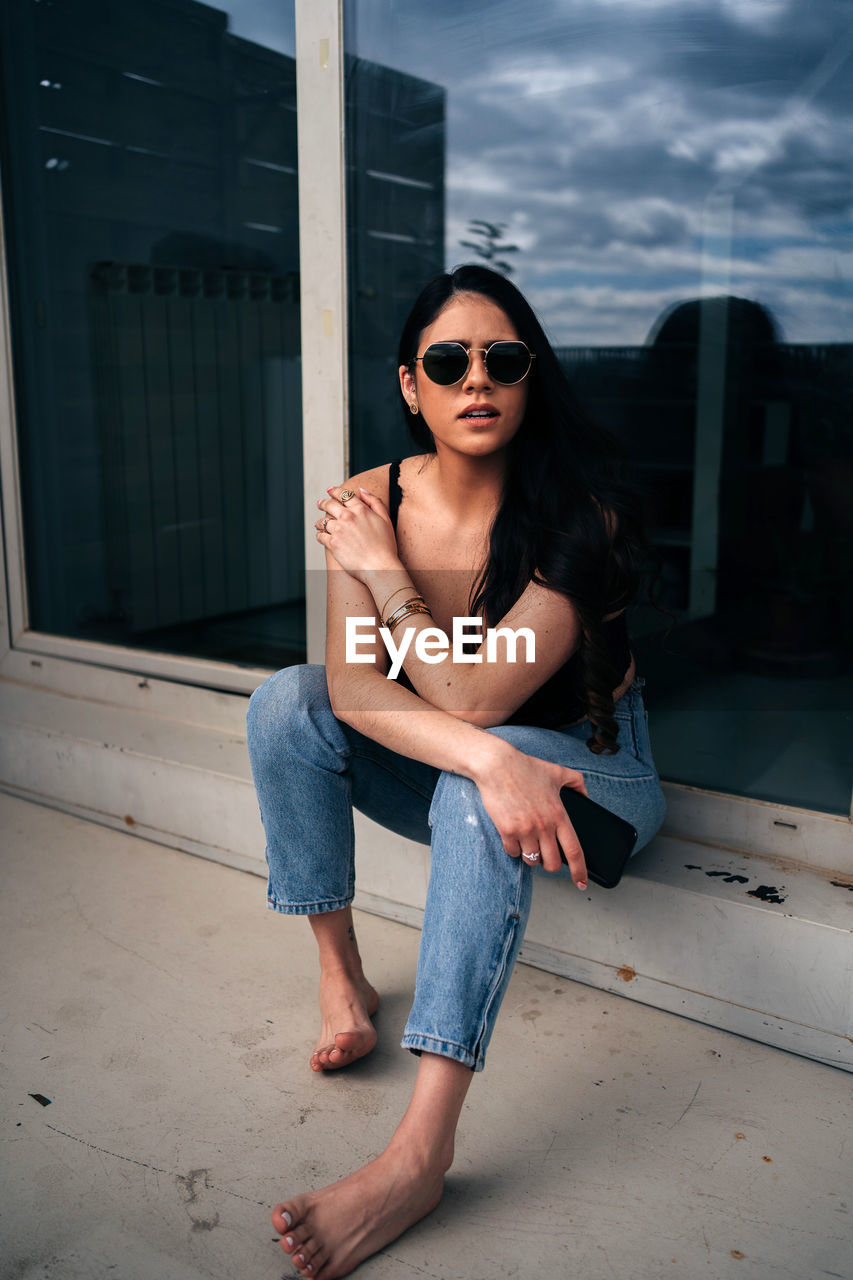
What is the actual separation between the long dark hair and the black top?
15mm

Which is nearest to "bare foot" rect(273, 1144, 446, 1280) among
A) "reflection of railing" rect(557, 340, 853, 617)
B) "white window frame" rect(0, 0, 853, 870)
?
"white window frame" rect(0, 0, 853, 870)

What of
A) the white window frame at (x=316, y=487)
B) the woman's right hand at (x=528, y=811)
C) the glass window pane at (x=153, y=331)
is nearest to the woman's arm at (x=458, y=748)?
the woman's right hand at (x=528, y=811)

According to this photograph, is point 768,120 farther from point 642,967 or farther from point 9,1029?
point 9,1029

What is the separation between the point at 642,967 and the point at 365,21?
1736 mm

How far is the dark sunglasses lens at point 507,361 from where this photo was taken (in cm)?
132

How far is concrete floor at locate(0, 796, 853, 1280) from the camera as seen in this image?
3.57 ft

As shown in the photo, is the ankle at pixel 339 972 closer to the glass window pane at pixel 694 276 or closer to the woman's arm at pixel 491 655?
the woman's arm at pixel 491 655

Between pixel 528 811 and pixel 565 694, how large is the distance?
299mm

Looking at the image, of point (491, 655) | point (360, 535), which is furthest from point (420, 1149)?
point (360, 535)

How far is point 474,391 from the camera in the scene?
1.33 m

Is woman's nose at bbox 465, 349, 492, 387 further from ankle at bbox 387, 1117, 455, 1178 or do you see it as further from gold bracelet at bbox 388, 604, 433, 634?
ankle at bbox 387, 1117, 455, 1178

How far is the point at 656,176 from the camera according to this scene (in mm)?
2479

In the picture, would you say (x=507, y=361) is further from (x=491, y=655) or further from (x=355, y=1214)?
(x=355, y=1214)

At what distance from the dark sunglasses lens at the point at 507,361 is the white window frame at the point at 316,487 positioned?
27.4 inches
